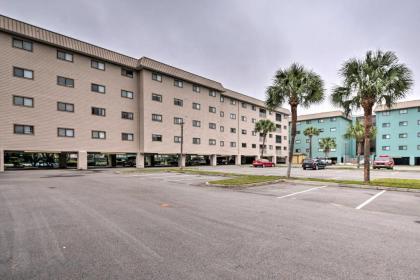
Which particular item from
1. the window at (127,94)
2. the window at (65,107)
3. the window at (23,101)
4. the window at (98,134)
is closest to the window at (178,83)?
the window at (127,94)

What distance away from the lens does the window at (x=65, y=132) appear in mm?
27578

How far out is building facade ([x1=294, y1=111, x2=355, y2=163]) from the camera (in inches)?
2781

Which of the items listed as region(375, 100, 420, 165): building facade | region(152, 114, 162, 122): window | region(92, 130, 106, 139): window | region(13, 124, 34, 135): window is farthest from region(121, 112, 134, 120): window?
region(375, 100, 420, 165): building facade

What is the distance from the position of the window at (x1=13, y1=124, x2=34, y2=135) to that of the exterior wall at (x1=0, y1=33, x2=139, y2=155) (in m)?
0.32

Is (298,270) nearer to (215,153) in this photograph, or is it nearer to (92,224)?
(92,224)

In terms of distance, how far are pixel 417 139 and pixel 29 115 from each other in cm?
7413

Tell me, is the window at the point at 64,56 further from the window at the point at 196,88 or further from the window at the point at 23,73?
the window at the point at 196,88

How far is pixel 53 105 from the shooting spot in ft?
89.7

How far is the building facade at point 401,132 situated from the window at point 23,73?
214 ft

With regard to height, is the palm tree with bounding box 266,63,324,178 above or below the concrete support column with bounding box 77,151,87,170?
above

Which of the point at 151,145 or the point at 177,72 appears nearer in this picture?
the point at 151,145

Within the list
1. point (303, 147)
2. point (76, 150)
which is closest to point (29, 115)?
point (76, 150)

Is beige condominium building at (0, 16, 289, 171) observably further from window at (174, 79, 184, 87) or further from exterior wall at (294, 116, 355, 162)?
exterior wall at (294, 116, 355, 162)

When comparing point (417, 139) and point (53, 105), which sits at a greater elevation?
point (53, 105)
